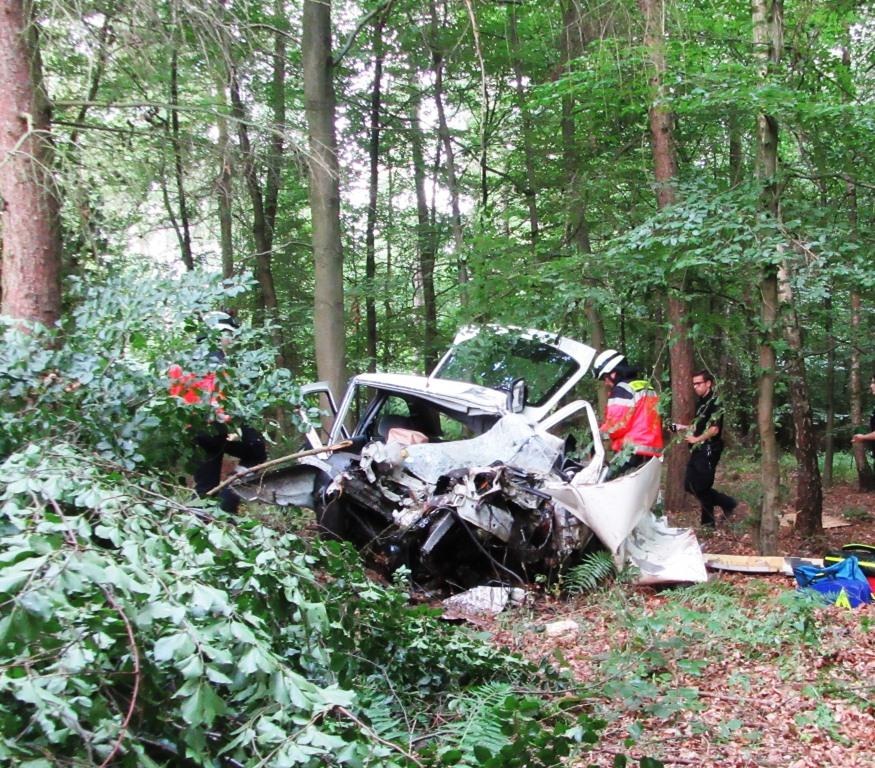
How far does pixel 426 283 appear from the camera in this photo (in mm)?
15891

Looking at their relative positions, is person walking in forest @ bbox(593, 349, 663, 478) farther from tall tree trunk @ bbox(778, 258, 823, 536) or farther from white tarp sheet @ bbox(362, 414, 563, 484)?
tall tree trunk @ bbox(778, 258, 823, 536)

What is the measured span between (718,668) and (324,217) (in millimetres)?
7224

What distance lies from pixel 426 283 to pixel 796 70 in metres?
9.22

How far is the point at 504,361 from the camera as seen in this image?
8328mm

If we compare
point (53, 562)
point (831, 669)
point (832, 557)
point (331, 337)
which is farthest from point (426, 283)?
point (53, 562)

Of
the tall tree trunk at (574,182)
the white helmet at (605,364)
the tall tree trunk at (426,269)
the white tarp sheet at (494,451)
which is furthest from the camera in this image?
the tall tree trunk at (426,269)

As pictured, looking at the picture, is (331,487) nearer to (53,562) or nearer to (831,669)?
(831,669)

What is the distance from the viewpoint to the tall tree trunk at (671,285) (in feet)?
23.3

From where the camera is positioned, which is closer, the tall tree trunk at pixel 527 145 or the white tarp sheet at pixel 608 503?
the white tarp sheet at pixel 608 503

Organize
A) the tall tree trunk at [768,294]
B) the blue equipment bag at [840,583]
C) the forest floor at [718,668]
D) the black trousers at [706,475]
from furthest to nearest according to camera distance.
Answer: the black trousers at [706,475]
the tall tree trunk at [768,294]
the blue equipment bag at [840,583]
the forest floor at [718,668]

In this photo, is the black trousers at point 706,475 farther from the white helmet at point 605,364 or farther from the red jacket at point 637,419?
the white helmet at point 605,364

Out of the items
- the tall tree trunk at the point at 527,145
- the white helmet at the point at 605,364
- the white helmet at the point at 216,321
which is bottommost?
the white helmet at the point at 605,364

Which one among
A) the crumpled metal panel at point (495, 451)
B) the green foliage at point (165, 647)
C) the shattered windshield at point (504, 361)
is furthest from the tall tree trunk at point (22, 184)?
the shattered windshield at point (504, 361)

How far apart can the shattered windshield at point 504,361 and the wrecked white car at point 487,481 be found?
1cm
